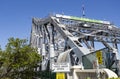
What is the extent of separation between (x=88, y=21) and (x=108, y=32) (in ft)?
23.9

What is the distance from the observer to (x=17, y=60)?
4031cm

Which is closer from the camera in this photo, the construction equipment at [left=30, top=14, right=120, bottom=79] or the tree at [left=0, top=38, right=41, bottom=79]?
the tree at [left=0, top=38, right=41, bottom=79]

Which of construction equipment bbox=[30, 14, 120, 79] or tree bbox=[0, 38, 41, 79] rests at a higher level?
construction equipment bbox=[30, 14, 120, 79]

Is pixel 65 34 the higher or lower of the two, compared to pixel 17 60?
higher

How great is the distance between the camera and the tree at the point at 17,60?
39.6 m

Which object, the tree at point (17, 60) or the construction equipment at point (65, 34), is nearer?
the tree at point (17, 60)

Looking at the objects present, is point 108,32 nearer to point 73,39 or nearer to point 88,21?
point 88,21

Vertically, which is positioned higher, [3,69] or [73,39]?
[73,39]

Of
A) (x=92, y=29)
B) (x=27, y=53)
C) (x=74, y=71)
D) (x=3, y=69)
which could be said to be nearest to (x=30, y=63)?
(x=27, y=53)

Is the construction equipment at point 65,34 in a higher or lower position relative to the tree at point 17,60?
higher

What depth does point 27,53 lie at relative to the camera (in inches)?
1634

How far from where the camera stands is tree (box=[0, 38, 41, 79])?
3962 centimetres

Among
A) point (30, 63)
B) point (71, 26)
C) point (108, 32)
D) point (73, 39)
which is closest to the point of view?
point (30, 63)

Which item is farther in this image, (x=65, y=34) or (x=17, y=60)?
(x=65, y=34)
